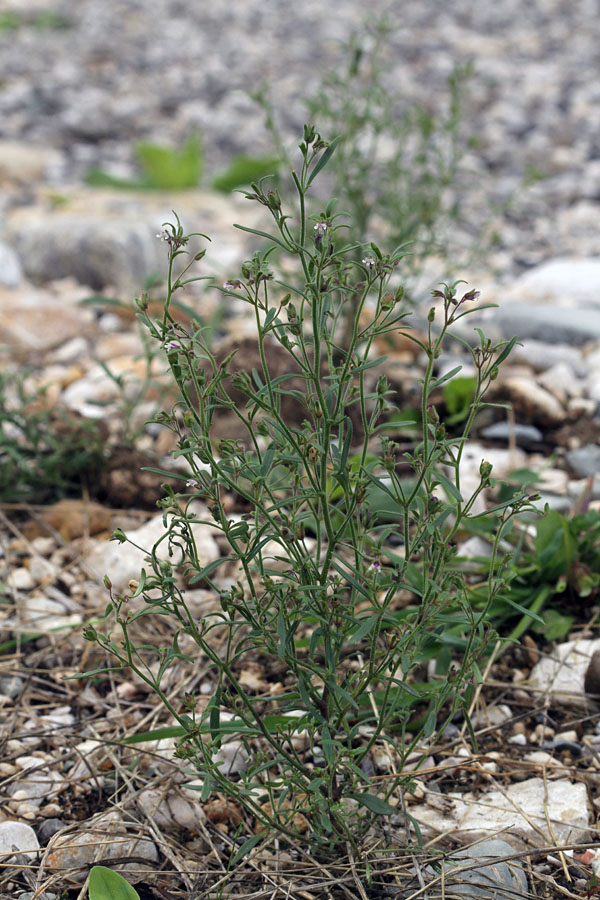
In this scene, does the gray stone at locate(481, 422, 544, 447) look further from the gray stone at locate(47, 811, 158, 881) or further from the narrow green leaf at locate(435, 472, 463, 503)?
the gray stone at locate(47, 811, 158, 881)

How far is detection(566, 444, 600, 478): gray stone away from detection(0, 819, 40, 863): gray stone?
1.71 m

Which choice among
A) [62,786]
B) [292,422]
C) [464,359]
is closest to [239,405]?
[292,422]

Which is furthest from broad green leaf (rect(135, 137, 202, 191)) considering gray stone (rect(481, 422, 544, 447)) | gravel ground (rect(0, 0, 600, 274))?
gray stone (rect(481, 422, 544, 447))

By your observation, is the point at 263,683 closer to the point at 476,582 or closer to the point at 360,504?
the point at 476,582

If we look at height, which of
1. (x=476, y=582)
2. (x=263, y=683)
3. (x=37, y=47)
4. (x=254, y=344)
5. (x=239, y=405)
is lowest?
(x=263, y=683)

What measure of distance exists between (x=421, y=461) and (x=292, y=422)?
1.41 metres

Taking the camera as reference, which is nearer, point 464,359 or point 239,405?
point 239,405

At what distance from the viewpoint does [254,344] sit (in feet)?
9.21

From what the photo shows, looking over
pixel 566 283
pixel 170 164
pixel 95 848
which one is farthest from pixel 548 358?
pixel 170 164

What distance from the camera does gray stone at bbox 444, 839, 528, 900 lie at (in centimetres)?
129

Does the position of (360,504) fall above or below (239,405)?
below

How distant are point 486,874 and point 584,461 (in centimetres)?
142

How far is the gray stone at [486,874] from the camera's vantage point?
4.23 feet

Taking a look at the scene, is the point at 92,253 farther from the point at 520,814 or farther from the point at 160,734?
the point at 520,814
